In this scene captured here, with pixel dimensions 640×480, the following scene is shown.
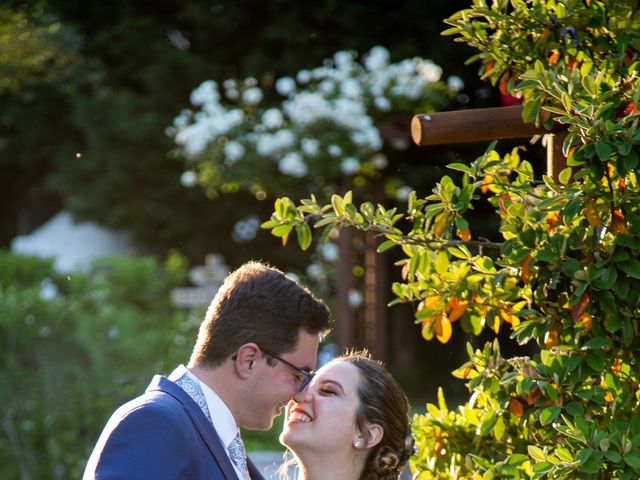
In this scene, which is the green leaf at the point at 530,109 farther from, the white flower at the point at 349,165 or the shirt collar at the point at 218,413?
the white flower at the point at 349,165

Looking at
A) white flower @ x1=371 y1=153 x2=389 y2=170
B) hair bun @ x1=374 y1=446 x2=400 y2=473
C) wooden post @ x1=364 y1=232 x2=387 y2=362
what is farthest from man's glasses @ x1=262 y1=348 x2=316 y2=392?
white flower @ x1=371 y1=153 x2=389 y2=170

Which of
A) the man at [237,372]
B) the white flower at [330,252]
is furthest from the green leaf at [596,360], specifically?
the white flower at [330,252]

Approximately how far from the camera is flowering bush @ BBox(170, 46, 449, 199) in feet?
31.5

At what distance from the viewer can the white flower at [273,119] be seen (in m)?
9.98

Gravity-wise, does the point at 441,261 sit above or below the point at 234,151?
above

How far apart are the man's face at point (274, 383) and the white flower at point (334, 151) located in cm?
713

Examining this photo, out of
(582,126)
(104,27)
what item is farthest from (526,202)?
(104,27)

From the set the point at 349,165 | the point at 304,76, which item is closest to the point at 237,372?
the point at 349,165

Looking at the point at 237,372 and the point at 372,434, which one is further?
the point at 372,434

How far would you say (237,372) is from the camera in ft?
7.66

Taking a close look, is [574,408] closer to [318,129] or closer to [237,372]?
[237,372]

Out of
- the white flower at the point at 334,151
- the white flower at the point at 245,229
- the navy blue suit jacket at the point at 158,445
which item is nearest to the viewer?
the navy blue suit jacket at the point at 158,445

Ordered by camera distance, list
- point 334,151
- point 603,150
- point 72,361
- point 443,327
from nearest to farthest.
A: point 603,150, point 443,327, point 72,361, point 334,151

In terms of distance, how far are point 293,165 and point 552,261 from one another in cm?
750
